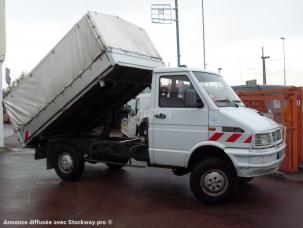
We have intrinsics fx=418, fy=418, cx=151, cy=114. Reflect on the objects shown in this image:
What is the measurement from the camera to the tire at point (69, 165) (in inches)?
364

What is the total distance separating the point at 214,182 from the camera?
7117 millimetres

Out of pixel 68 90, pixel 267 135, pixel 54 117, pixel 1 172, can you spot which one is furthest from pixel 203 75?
pixel 1 172

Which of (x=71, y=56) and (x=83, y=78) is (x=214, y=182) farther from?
(x=71, y=56)

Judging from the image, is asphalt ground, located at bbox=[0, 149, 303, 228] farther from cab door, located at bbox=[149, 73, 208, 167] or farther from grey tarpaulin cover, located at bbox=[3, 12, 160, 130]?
grey tarpaulin cover, located at bbox=[3, 12, 160, 130]

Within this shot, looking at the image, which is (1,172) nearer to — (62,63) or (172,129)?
(62,63)

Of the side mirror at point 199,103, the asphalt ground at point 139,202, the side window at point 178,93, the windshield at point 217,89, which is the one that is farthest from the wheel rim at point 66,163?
the windshield at point 217,89

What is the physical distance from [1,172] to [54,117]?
9.85 ft

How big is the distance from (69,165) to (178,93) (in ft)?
10.9

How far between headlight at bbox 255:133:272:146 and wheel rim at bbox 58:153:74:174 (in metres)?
4.30

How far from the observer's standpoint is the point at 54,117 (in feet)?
29.7

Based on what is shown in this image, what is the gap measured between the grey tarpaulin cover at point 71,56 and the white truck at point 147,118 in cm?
2

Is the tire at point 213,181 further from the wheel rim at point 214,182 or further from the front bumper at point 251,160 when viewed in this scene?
the front bumper at point 251,160

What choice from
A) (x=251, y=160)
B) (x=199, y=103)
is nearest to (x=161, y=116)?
(x=199, y=103)

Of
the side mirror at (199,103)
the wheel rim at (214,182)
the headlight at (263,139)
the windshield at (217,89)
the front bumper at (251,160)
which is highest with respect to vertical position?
the windshield at (217,89)
